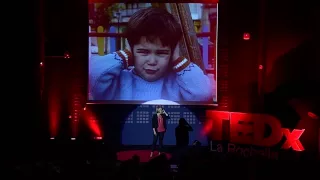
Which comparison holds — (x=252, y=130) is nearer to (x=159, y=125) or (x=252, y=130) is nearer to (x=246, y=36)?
(x=159, y=125)

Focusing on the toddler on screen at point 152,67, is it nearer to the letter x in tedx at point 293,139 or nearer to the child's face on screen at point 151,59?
the child's face on screen at point 151,59

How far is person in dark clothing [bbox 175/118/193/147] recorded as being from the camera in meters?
11.8

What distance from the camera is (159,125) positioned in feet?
39.5

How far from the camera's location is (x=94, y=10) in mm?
12359

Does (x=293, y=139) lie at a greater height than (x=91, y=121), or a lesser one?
lesser

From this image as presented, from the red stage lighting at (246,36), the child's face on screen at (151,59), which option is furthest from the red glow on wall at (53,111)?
the red stage lighting at (246,36)

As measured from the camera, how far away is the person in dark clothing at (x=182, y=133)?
38.8ft

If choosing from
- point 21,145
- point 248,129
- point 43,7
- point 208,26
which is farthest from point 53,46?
point 248,129

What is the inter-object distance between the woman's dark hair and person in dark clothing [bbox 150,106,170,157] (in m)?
1.67

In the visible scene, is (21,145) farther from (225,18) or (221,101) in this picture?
(225,18)

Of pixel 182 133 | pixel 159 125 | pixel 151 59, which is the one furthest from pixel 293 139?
pixel 151 59

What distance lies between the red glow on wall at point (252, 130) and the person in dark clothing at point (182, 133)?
0.64 meters

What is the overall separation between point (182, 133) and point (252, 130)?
166cm

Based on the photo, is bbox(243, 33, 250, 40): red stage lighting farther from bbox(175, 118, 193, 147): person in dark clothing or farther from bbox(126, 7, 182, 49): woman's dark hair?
bbox(175, 118, 193, 147): person in dark clothing
